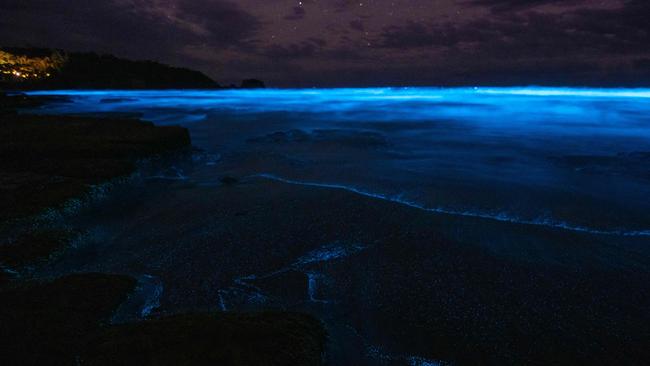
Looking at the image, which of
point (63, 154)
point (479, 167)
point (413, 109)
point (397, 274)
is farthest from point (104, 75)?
point (397, 274)

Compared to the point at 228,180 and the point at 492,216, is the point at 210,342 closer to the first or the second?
the point at 492,216

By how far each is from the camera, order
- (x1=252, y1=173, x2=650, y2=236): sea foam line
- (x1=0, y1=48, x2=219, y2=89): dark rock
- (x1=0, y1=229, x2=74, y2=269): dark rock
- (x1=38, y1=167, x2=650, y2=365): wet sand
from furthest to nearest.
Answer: (x1=0, y1=48, x2=219, y2=89): dark rock, (x1=252, y1=173, x2=650, y2=236): sea foam line, (x1=0, y1=229, x2=74, y2=269): dark rock, (x1=38, y1=167, x2=650, y2=365): wet sand

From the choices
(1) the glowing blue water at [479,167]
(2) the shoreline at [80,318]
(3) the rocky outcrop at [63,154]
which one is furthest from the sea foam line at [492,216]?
(3) the rocky outcrop at [63,154]

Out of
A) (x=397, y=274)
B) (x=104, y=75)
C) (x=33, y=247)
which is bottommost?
(x=397, y=274)

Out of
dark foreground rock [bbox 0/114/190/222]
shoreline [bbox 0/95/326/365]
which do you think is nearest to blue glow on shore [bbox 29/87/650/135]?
dark foreground rock [bbox 0/114/190/222]

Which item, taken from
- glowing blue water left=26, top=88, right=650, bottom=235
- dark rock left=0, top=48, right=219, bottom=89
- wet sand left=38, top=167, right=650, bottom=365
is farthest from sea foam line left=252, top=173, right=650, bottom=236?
dark rock left=0, top=48, right=219, bottom=89

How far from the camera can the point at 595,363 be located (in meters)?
2.60

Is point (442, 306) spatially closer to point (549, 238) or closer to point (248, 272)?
point (248, 272)

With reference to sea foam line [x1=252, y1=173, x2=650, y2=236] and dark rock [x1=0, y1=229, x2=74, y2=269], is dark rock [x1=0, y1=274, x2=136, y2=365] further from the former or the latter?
sea foam line [x1=252, y1=173, x2=650, y2=236]

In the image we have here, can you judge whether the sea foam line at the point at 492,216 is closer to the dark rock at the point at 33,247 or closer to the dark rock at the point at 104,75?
the dark rock at the point at 33,247

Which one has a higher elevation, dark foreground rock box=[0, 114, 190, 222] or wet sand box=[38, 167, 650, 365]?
dark foreground rock box=[0, 114, 190, 222]

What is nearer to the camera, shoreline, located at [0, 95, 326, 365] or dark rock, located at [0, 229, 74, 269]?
shoreline, located at [0, 95, 326, 365]

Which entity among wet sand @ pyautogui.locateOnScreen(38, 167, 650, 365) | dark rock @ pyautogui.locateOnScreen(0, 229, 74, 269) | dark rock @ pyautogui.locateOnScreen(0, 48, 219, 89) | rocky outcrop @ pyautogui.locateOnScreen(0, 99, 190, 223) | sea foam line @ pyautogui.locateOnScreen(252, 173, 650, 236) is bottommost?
wet sand @ pyautogui.locateOnScreen(38, 167, 650, 365)

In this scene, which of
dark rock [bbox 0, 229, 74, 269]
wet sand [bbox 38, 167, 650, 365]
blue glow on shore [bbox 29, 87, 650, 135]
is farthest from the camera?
blue glow on shore [bbox 29, 87, 650, 135]
